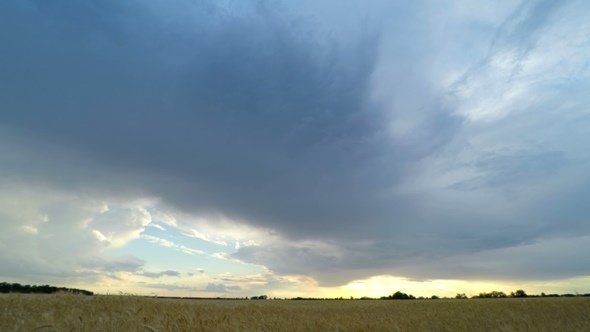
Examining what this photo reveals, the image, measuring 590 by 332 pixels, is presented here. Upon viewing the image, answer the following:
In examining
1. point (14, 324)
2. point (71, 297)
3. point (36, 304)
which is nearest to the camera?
point (14, 324)

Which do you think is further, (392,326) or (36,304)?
(36,304)

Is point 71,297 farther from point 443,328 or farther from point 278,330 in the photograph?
point 443,328

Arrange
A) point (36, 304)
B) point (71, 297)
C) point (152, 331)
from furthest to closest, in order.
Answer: point (71, 297) < point (36, 304) < point (152, 331)

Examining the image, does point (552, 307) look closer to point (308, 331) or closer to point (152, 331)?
point (308, 331)

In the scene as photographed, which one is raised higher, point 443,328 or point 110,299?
point 110,299

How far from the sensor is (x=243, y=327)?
7625mm

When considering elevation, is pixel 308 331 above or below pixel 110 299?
below

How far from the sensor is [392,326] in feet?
28.3

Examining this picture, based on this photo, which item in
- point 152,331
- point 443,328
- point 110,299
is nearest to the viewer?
point 152,331

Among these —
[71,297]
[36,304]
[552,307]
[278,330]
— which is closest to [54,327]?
[278,330]

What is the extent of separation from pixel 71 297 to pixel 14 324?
5.05m

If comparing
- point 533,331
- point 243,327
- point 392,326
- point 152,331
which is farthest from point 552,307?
point 152,331

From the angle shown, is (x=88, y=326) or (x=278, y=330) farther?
(x=278, y=330)

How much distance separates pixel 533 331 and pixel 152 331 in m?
8.24
